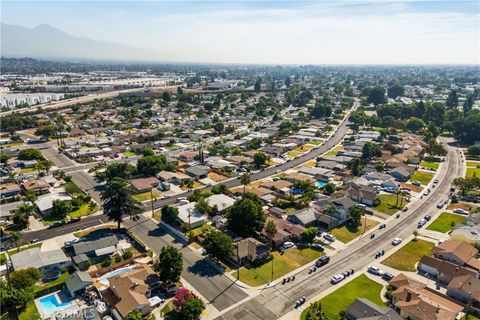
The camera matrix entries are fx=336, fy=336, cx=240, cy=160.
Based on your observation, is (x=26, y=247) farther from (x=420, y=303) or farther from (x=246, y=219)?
(x=420, y=303)

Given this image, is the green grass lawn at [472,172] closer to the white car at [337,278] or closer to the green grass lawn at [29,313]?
the white car at [337,278]

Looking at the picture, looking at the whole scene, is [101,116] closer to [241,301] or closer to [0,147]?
[0,147]

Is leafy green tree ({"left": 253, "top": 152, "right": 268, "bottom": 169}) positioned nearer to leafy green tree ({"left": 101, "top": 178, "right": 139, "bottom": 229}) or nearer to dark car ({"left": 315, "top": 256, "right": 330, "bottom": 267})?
leafy green tree ({"left": 101, "top": 178, "right": 139, "bottom": 229})

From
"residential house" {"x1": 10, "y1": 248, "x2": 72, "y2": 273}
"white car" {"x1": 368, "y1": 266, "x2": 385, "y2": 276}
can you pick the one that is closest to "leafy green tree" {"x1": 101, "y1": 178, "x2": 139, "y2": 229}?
"residential house" {"x1": 10, "y1": 248, "x2": 72, "y2": 273}

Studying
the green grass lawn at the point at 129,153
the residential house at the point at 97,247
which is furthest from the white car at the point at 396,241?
the green grass lawn at the point at 129,153

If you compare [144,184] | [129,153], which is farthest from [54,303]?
[129,153]

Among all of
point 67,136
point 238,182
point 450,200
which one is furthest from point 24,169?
point 450,200
